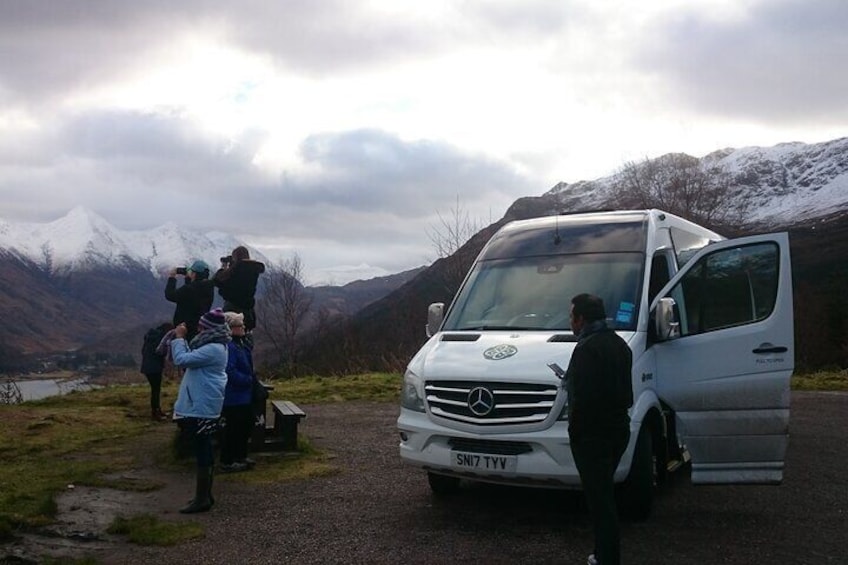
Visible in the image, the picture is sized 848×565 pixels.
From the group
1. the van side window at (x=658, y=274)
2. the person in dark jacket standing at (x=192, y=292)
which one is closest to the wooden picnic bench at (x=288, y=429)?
the person in dark jacket standing at (x=192, y=292)

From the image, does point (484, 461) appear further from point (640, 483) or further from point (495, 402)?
point (640, 483)

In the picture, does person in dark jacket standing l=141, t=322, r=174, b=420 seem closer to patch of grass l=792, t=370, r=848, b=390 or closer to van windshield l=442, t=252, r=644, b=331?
van windshield l=442, t=252, r=644, b=331

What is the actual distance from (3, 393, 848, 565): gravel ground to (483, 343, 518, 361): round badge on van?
1380 mm

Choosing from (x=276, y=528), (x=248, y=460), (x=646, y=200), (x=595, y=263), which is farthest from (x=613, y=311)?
(x=646, y=200)

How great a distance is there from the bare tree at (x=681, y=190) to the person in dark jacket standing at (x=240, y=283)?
27.0 metres

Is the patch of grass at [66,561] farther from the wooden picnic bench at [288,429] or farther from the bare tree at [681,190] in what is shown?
the bare tree at [681,190]

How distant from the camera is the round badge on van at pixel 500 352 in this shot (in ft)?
20.9

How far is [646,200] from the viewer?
119 ft

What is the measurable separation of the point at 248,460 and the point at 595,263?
14.6ft

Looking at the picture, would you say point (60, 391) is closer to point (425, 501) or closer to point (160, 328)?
point (160, 328)

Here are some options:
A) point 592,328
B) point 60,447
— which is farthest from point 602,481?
point 60,447

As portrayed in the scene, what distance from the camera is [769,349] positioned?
6660mm

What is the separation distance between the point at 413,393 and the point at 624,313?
6.49ft

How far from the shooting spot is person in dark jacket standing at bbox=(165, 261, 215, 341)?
9727mm
